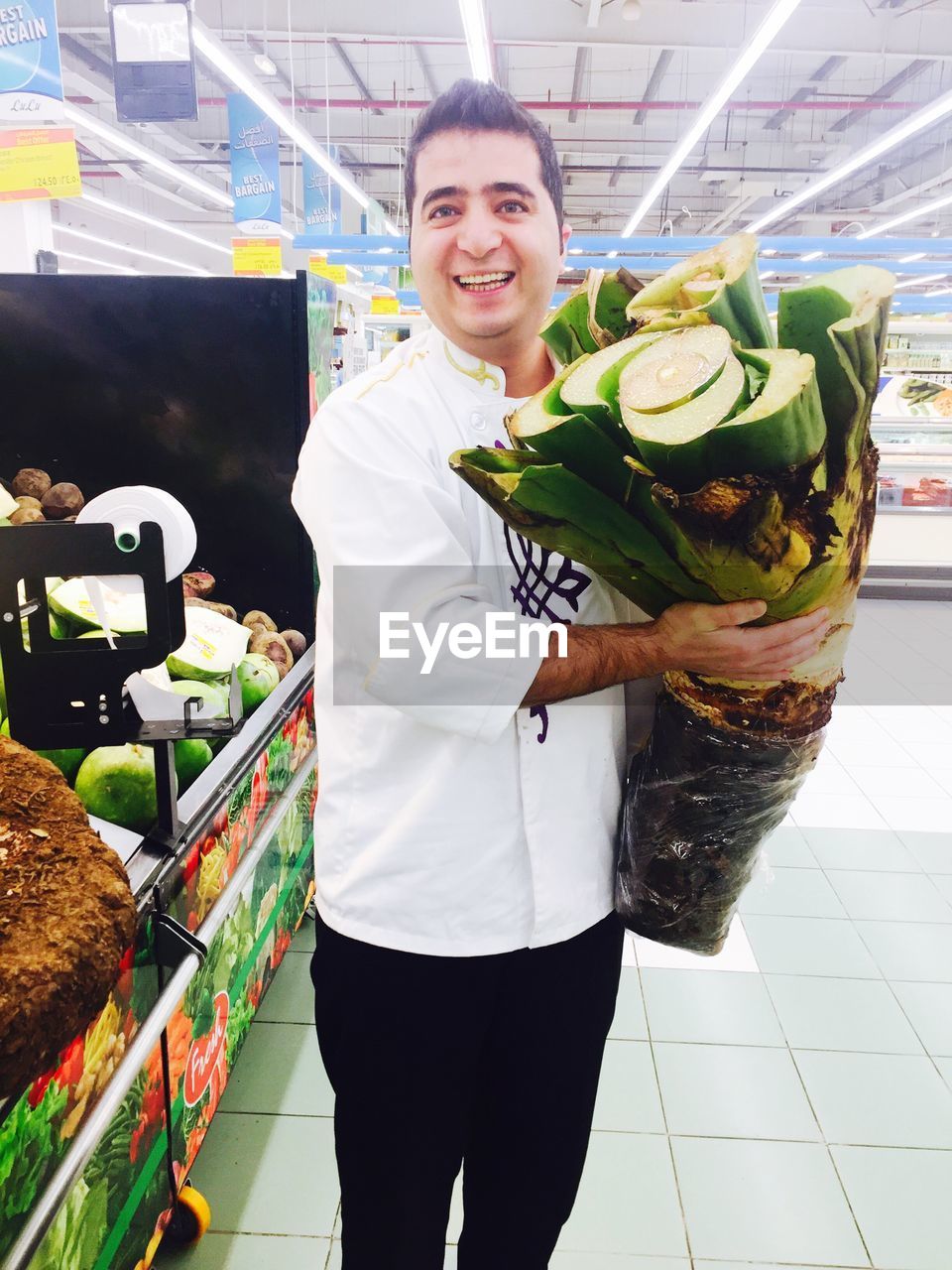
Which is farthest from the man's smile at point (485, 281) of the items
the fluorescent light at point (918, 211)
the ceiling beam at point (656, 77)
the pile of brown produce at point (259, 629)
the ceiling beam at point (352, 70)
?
the ceiling beam at point (656, 77)

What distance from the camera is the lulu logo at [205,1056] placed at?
5.86 feet

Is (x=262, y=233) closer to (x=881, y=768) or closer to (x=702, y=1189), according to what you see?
(x=881, y=768)

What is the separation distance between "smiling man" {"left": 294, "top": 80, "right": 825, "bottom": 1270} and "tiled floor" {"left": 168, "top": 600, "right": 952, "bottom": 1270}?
43cm

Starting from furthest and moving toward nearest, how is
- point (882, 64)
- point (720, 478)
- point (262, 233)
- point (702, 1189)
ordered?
point (882, 64)
point (262, 233)
point (702, 1189)
point (720, 478)

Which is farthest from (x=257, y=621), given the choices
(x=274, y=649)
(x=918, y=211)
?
(x=918, y=211)

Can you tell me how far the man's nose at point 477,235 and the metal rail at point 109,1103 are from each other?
115 cm

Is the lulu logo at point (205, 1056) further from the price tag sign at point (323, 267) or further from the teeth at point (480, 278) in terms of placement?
the price tag sign at point (323, 267)

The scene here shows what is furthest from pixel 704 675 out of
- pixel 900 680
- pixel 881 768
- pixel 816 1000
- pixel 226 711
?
pixel 900 680

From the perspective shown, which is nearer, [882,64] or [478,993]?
[478,993]

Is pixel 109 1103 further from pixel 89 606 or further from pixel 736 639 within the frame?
pixel 736 639

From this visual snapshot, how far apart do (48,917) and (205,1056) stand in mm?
1224

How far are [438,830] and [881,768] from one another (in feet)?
11.8

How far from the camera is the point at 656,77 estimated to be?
1202 centimetres

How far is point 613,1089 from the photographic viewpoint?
7.59 feet
